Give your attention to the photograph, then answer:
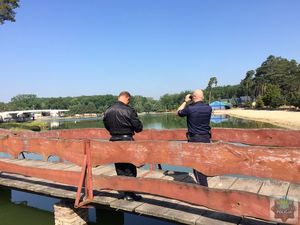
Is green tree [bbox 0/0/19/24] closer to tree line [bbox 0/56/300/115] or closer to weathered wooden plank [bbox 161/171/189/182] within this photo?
tree line [bbox 0/56/300/115]

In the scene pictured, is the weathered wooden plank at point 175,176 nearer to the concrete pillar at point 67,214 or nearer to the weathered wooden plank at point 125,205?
the weathered wooden plank at point 125,205

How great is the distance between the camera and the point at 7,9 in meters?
30.0

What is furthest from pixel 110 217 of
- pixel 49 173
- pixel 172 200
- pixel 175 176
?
pixel 172 200

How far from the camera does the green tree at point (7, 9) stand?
95.9 ft

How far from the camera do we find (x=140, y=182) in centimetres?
478

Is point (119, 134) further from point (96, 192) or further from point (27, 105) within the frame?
point (27, 105)

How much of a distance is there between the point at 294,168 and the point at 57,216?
451cm

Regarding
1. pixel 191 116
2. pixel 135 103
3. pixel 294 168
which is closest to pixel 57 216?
pixel 191 116

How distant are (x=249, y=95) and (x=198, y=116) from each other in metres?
125

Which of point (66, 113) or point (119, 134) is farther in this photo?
point (66, 113)

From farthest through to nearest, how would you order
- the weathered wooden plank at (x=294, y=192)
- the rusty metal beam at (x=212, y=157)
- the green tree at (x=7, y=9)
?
1. the green tree at (x=7, y=9)
2. the weathered wooden plank at (x=294, y=192)
3. the rusty metal beam at (x=212, y=157)

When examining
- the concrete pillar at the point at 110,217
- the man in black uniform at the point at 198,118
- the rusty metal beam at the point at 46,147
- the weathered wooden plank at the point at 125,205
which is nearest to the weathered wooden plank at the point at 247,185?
the man in black uniform at the point at 198,118

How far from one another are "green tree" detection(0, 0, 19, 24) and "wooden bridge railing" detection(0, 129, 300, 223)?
86.0 feet

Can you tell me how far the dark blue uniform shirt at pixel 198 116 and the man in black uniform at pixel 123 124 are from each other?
0.81 meters
